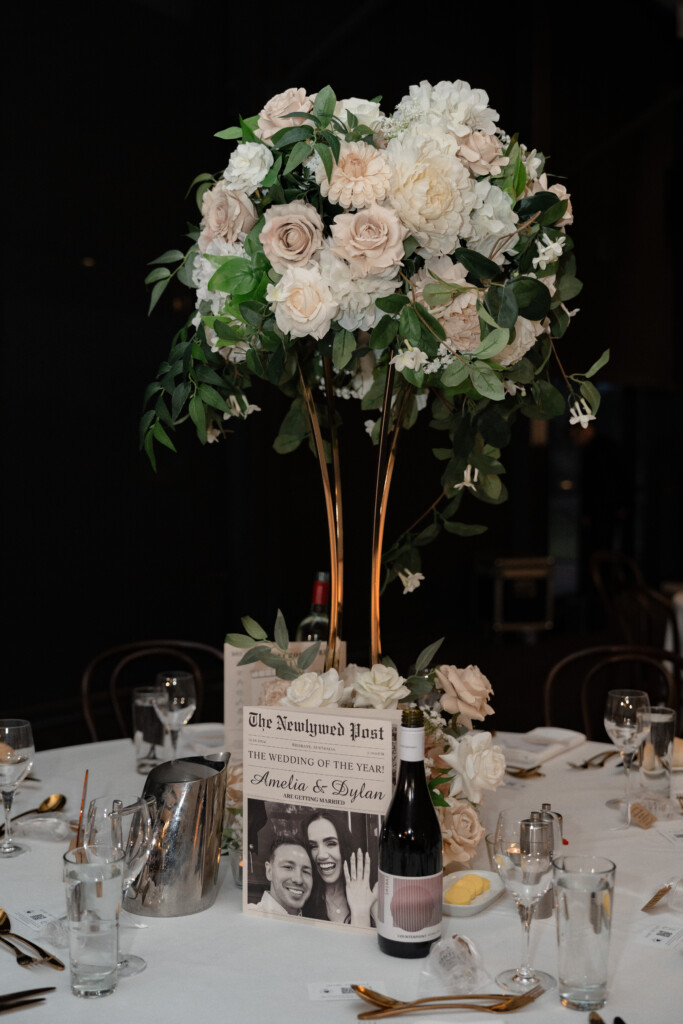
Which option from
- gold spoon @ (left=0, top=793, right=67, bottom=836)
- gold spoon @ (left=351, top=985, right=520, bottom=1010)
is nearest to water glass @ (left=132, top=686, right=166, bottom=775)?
gold spoon @ (left=0, top=793, right=67, bottom=836)

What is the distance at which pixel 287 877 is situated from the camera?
136cm

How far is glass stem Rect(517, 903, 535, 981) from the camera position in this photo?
3.94 ft

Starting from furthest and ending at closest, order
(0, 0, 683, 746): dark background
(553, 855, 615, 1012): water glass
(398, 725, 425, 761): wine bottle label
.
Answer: (0, 0, 683, 746): dark background, (398, 725, 425, 761): wine bottle label, (553, 855, 615, 1012): water glass

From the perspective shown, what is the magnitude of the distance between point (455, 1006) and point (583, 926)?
0.54ft

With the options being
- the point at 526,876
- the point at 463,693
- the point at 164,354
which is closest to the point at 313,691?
the point at 463,693

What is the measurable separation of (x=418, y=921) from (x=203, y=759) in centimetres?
41

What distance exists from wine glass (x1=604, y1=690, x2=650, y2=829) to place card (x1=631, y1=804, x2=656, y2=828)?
14 cm

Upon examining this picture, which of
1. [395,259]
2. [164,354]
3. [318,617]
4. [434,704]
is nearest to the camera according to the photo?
[395,259]

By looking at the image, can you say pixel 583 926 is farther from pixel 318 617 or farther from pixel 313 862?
pixel 318 617

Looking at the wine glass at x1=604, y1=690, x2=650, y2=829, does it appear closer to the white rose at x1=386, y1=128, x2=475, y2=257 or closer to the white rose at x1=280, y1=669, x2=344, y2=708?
the white rose at x1=280, y1=669, x2=344, y2=708

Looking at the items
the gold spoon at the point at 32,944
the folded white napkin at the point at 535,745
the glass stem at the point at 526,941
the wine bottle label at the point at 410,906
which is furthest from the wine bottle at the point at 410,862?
the folded white napkin at the point at 535,745

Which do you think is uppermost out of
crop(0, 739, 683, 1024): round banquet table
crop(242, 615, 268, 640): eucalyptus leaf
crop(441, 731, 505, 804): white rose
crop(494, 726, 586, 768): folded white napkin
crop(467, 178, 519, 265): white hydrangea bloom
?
crop(467, 178, 519, 265): white hydrangea bloom

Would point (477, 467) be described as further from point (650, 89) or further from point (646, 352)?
point (650, 89)

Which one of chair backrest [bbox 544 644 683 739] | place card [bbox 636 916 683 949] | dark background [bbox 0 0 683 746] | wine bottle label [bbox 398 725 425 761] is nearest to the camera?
wine bottle label [bbox 398 725 425 761]
